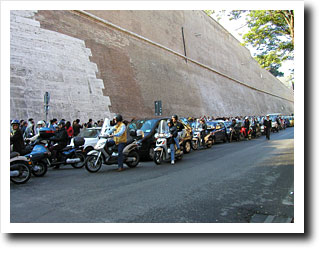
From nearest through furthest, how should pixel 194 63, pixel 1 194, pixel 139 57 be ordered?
pixel 1 194 < pixel 139 57 < pixel 194 63

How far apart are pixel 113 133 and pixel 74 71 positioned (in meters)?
10.4

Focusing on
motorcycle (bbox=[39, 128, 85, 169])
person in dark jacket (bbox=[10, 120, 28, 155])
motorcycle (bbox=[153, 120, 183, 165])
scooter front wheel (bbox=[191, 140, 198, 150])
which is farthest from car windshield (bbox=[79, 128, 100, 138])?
scooter front wheel (bbox=[191, 140, 198, 150])

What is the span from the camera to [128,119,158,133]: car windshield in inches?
465

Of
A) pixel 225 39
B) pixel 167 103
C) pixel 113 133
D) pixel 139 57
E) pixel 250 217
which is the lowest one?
pixel 250 217

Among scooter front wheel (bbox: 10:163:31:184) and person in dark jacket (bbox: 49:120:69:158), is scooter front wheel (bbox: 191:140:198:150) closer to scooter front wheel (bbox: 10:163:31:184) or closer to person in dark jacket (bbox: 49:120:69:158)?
person in dark jacket (bbox: 49:120:69:158)

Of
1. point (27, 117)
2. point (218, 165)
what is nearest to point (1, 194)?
point (218, 165)

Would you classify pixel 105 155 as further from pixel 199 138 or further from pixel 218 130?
pixel 218 130

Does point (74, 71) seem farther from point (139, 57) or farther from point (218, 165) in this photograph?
point (218, 165)

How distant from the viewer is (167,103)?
27125 millimetres

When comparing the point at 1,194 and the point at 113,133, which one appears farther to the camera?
the point at 113,133

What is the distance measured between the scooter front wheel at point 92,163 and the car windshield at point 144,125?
333cm

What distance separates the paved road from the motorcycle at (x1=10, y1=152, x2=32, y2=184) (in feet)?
0.82

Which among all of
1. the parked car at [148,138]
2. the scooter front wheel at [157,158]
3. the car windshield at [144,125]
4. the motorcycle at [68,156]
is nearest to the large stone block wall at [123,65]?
the motorcycle at [68,156]

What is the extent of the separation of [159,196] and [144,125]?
683cm
